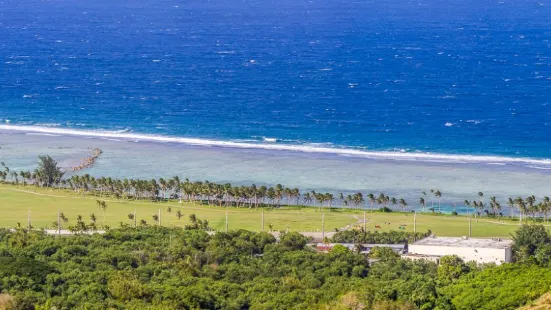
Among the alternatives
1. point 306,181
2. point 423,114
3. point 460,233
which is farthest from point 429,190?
point 423,114

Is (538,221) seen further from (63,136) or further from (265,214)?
(63,136)

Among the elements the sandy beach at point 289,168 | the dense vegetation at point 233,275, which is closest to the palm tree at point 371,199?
the sandy beach at point 289,168

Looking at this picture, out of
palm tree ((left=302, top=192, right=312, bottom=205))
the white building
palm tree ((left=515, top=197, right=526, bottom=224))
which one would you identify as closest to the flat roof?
the white building

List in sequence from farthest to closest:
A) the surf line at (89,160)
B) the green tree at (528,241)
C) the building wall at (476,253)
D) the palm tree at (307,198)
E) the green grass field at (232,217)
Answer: the surf line at (89,160)
the palm tree at (307,198)
the green grass field at (232,217)
the green tree at (528,241)
the building wall at (476,253)

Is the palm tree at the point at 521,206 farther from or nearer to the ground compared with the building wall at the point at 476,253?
farther from the ground

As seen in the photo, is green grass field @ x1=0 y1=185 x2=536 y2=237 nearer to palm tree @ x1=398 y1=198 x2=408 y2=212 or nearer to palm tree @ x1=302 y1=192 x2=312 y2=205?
palm tree @ x1=302 y1=192 x2=312 y2=205


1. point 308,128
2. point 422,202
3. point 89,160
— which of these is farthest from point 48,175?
point 308,128

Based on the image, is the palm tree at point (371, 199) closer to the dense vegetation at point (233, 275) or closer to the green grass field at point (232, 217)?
the green grass field at point (232, 217)

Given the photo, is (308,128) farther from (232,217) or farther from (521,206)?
(521,206)
